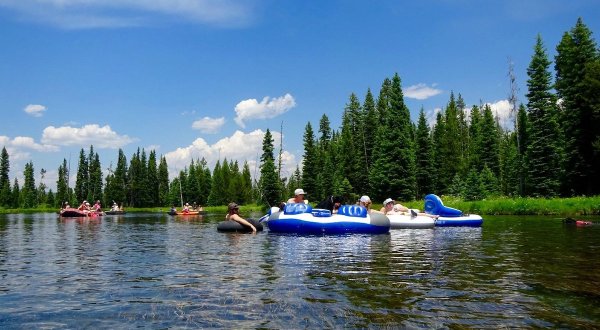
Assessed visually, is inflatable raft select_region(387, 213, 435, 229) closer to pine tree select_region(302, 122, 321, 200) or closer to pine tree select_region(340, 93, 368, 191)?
pine tree select_region(340, 93, 368, 191)

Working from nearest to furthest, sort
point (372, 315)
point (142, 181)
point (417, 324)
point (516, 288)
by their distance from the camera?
point (417, 324), point (372, 315), point (516, 288), point (142, 181)

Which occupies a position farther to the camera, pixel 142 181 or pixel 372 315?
pixel 142 181

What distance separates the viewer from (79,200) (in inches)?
4899

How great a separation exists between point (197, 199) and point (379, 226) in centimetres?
9484

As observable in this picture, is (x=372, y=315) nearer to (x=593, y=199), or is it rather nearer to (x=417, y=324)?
(x=417, y=324)

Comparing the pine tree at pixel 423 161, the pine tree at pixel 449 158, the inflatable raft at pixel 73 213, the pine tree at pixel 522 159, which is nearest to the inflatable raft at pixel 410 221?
the pine tree at pixel 522 159

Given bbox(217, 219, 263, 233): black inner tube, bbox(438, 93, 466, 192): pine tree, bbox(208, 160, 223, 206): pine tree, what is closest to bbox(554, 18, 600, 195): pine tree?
bbox(438, 93, 466, 192): pine tree

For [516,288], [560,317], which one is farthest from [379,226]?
[560,317]

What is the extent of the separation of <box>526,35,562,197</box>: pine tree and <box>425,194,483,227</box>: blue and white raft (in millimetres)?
23329

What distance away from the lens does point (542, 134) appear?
45.5 m

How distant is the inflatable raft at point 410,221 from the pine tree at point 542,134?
84.8 feet

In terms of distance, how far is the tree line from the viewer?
4403cm

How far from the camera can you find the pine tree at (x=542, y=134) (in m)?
44.5

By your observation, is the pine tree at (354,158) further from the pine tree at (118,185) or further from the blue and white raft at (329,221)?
the pine tree at (118,185)
